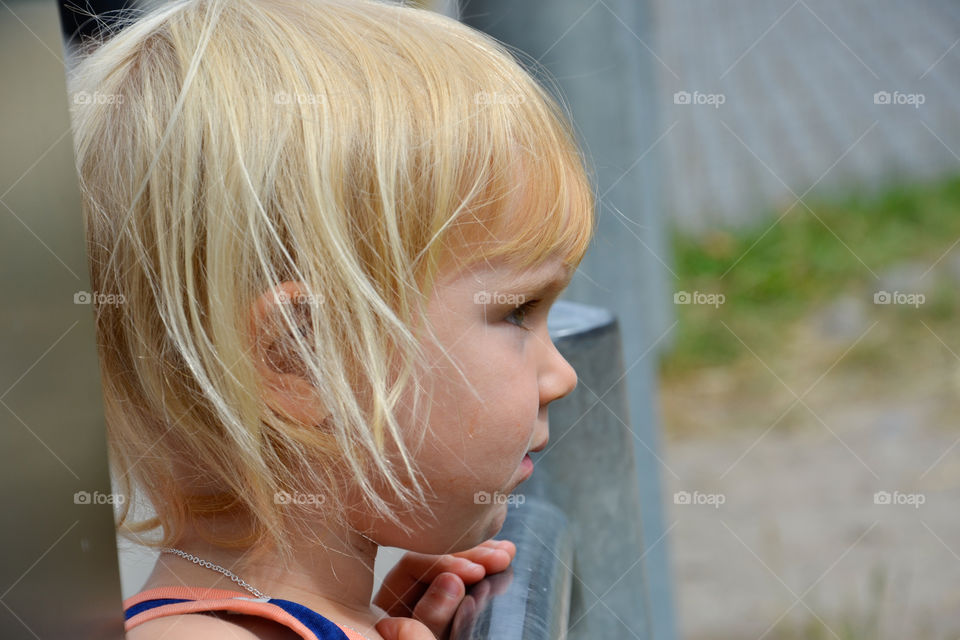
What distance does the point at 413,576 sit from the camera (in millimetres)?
924

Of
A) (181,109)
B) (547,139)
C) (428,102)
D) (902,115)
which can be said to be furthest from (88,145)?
(902,115)

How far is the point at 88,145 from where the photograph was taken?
752 mm

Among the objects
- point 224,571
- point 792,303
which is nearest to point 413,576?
point 224,571

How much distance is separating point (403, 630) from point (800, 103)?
476cm

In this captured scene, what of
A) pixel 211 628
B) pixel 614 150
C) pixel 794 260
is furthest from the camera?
pixel 794 260

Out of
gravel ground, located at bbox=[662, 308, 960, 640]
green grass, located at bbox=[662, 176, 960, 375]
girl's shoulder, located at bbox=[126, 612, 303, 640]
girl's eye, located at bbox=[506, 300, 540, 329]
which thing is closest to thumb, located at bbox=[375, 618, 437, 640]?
girl's shoulder, located at bbox=[126, 612, 303, 640]

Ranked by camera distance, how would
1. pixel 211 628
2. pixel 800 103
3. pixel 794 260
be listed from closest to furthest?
pixel 211 628 < pixel 794 260 < pixel 800 103

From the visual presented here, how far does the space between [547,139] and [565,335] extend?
162mm

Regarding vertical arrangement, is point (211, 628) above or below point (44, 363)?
below

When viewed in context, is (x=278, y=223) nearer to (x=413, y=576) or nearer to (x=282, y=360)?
(x=282, y=360)

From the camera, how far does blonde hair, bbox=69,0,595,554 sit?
0.70 m

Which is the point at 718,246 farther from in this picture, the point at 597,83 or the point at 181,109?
the point at 181,109

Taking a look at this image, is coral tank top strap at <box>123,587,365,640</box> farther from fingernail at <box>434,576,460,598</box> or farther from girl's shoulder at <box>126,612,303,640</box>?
fingernail at <box>434,576,460,598</box>

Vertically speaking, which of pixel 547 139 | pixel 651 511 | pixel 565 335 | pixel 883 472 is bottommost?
pixel 883 472
